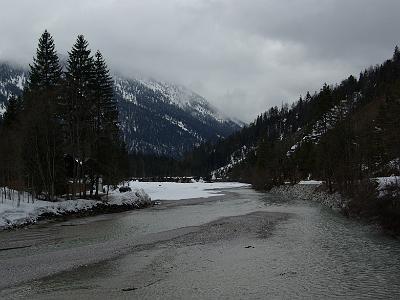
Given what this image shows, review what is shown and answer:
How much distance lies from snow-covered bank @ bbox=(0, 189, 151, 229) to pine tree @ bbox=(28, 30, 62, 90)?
53.1ft

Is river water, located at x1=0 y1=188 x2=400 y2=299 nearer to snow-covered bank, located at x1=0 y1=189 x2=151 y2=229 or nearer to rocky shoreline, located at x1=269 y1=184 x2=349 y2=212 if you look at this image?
snow-covered bank, located at x1=0 y1=189 x2=151 y2=229

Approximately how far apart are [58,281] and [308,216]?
2487cm

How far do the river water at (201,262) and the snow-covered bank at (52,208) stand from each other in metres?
2.22

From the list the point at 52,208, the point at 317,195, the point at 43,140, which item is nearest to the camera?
the point at 52,208

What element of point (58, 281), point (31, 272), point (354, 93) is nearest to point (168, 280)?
point (58, 281)

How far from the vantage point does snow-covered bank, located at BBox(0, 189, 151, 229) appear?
30759 mm

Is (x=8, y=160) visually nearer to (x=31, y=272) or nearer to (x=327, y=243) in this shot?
(x=31, y=272)

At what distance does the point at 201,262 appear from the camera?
18.5m

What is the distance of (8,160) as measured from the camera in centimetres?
4253

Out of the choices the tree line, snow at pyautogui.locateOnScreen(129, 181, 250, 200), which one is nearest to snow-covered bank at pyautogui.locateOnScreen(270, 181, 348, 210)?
snow at pyautogui.locateOnScreen(129, 181, 250, 200)

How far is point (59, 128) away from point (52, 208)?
30.5 feet

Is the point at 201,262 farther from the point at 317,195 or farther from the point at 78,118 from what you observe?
the point at 317,195

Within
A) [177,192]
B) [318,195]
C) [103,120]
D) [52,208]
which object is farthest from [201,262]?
[177,192]

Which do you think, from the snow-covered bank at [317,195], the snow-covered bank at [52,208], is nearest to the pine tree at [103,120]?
the snow-covered bank at [52,208]
